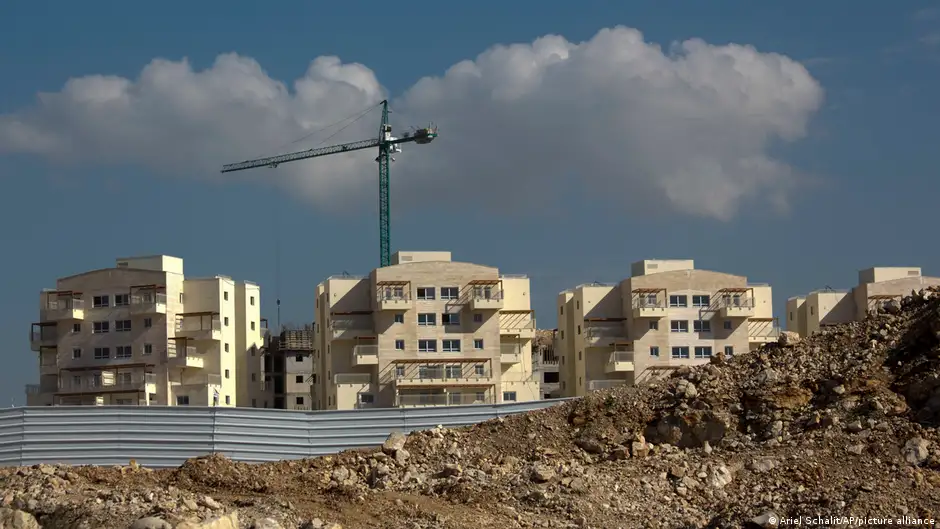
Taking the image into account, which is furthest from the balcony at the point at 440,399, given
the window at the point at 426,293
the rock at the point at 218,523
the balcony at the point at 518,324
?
the rock at the point at 218,523

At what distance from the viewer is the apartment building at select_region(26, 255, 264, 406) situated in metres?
69.9

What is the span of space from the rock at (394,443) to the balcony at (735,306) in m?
44.2

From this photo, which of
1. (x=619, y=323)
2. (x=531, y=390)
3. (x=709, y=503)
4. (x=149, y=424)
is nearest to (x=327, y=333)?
(x=531, y=390)

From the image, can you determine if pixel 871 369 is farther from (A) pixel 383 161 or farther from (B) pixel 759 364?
(A) pixel 383 161

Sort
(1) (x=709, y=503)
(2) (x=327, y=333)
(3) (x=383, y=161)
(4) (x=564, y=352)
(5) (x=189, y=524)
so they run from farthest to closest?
(3) (x=383, y=161), (4) (x=564, y=352), (2) (x=327, y=333), (1) (x=709, y=503), (5) (x=189, y=524)

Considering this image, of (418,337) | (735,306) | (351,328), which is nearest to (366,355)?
(351,328)

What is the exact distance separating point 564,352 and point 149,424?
4790 centimetres

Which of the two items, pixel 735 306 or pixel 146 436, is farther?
pixel 735 306

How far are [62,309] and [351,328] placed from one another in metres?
15.0

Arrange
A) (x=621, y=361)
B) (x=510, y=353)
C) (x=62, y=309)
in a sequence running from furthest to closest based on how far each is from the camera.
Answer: (x=621, y=361), (x=510, y=353), (x=62, y=309)

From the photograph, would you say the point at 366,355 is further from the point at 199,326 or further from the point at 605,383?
the point at 605,383

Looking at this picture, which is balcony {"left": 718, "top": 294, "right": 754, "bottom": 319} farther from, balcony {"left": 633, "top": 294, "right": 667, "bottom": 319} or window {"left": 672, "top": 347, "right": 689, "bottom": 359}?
balcony {"left": 633, "top": 294, "right": 667, "bottom": 319}

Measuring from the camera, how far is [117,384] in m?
69.9

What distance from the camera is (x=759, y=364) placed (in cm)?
3338
